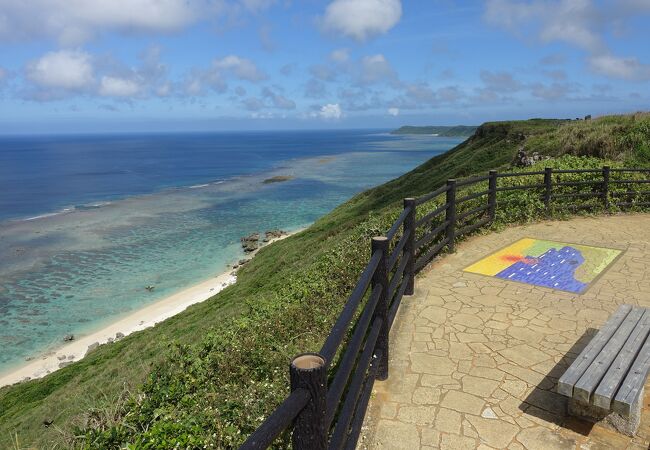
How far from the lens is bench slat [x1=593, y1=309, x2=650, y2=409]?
3.77 m

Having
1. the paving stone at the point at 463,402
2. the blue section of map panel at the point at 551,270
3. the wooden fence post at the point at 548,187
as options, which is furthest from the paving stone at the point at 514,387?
the wooden fence post at the point at 548,187

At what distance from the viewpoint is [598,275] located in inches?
322

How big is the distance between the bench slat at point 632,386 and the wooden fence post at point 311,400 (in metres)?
2.87

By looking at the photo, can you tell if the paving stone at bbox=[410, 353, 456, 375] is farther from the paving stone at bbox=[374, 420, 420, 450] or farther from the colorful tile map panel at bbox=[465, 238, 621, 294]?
the colorful tile map panel at bbox=[465, 238, 621, 294]

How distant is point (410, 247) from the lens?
7.07 meters

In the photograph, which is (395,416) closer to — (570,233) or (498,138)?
(570,233)

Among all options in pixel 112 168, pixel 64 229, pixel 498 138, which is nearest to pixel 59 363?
pixel 64 229

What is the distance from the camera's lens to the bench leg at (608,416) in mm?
3990

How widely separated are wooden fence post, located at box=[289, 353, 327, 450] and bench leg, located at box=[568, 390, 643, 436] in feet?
10.1

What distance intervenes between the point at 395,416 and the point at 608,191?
38.1ft

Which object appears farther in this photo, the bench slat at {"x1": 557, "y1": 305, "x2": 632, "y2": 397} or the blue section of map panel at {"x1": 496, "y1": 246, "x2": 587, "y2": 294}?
the blue section of map panel at {"x1": 496, "y1": 246, "x2": 587, "y2": 294}

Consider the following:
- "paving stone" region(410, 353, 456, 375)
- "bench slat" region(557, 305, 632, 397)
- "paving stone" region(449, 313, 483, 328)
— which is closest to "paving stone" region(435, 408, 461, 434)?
"paving stone" region(410, 353, 456, 375)

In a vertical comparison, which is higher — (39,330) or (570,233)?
(570,233)

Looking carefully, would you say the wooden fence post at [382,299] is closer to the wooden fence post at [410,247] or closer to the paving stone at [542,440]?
the paving stone at [542,440]
